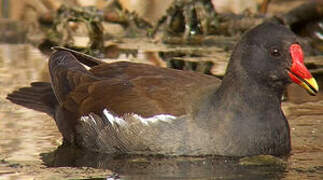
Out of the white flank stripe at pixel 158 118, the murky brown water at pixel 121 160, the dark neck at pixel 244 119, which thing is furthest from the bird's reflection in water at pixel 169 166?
the white flank stripe at pixel 158 118

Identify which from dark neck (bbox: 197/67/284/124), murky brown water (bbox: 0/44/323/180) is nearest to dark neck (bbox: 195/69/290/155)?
dark neck (bbox: 197/67/284/124)

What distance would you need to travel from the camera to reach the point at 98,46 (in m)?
13.5

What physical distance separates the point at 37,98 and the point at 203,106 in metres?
1.98

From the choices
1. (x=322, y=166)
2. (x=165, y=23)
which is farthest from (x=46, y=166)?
(x=165, y=23)

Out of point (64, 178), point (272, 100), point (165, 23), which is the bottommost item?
point (64, 178)

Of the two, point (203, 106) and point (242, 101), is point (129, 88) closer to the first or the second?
point (203, 106)

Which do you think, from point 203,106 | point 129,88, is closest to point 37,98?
point 129,88

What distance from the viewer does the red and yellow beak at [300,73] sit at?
698 centimetres

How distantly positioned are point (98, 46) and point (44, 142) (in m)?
5.84

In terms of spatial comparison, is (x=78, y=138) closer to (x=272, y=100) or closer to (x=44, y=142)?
(x=44, y=142)

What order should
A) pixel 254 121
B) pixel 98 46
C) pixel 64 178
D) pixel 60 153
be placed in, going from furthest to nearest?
pixel 98 46 < pixel 60 153 < pixel 254 121 < pixel 64 178

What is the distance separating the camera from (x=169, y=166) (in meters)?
6.94

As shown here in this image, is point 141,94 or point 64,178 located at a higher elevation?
point 141,94

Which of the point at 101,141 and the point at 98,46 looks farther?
the point at 98,46
